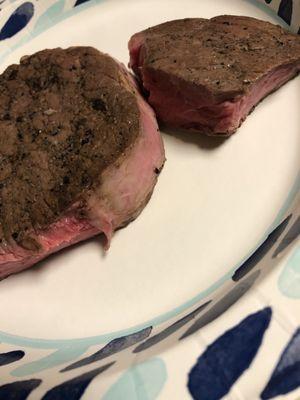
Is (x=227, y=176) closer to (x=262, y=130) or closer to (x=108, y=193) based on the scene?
(x=262, y=130)

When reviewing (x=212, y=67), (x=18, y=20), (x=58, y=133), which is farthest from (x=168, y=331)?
(x=18, y=20)

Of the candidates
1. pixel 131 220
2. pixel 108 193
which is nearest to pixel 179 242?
pixel 131 220

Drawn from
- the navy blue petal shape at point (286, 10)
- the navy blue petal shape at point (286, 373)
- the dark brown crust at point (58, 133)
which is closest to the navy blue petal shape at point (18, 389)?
the dark brown crust at point (58, 133)

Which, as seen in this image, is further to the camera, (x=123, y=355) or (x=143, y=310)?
(x=143, y=310)

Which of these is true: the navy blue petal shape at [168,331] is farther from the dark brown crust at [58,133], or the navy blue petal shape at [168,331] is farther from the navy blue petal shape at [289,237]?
the dark brown crust at [58,133]

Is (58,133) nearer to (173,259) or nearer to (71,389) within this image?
(173,259)
